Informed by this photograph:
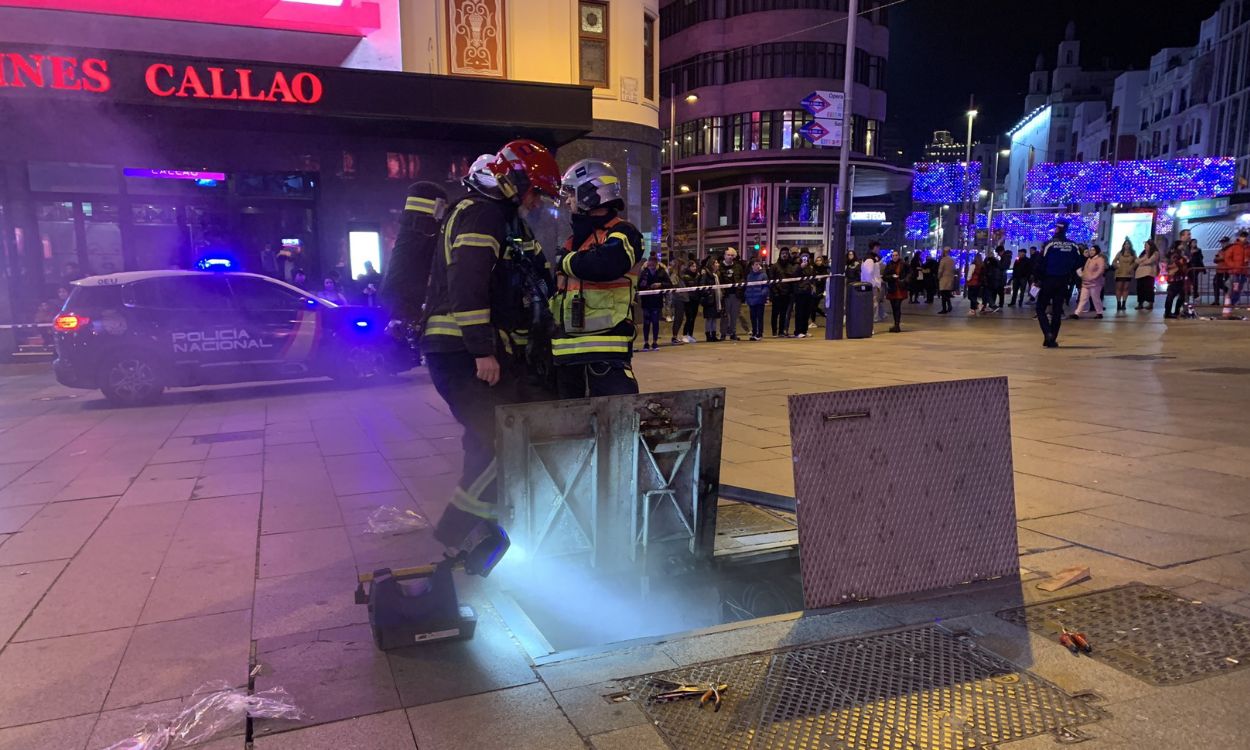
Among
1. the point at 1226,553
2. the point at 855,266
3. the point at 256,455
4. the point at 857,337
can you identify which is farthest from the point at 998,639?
the point at 855,266

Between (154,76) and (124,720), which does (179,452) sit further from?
(154,76)

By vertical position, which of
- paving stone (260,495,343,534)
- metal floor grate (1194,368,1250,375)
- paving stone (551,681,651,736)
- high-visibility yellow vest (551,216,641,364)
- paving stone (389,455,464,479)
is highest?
high-visibility yellow vest (551,216,641,364)

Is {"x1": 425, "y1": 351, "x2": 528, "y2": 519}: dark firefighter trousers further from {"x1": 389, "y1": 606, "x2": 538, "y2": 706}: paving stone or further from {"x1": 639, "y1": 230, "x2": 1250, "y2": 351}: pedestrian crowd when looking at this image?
{"x1": 639, "y1": 230, "x2": 1250, "y2": 351}: pedestrian crowd

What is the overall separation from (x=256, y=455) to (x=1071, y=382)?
365 inches

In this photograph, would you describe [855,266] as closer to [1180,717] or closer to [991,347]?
[991,347]

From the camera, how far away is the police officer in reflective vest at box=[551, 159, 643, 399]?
3.72 metres

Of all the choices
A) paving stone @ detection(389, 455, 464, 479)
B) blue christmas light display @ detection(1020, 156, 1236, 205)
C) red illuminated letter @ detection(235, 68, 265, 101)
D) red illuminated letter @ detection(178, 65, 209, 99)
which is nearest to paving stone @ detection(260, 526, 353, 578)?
paving stone @ detection(389, 455, 464, 479)

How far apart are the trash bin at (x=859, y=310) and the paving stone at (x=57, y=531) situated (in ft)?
44.3

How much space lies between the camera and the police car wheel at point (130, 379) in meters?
8.90

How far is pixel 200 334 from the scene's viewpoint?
365 inches

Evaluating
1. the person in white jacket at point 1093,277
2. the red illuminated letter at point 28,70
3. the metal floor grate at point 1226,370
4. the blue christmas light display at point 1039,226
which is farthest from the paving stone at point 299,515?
the blue christmas light display at point 1039,226

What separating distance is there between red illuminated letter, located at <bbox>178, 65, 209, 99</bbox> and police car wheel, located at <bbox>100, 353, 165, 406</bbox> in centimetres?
624

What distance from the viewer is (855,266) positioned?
1720 centimetres

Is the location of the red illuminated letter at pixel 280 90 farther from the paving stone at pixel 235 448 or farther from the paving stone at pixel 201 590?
the paving stone at pixel 201 590
